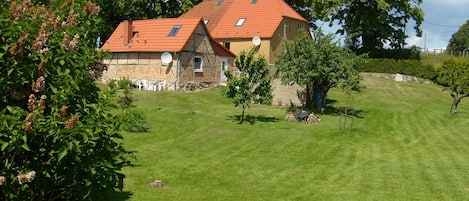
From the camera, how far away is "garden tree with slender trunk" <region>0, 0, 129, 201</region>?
534 centimetres

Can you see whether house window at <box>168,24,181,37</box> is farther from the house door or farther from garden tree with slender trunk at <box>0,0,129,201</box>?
garden tree with slender trunk at <box>0,0,129,201</box>

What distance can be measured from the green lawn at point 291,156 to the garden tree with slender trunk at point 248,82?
1287mm

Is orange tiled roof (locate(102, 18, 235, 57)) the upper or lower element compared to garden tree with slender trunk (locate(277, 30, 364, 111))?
upper

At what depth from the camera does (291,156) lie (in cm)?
1717

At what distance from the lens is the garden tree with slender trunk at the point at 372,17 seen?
161ft

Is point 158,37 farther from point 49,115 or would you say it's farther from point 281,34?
point 49,115

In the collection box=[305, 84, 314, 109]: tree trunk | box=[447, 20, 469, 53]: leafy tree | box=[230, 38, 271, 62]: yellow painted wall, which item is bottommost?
box=[305, 84, 314, 109]: tree trunk

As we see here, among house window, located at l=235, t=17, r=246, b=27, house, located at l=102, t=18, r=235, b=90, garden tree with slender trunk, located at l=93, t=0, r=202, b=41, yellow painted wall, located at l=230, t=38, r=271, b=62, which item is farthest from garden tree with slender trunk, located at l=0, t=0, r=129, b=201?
garden tree with slender trunk, located at l=93, t=0, r=202, b=41

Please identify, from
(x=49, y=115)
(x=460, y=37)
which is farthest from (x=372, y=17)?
(x=460, y=37)

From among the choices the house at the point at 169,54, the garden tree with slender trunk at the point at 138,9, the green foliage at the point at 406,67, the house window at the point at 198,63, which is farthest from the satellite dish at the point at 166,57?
the green foliage at the point at 406,67

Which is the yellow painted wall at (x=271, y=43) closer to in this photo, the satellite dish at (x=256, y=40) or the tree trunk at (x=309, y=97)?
the satellite dish at (x=256, y=40)

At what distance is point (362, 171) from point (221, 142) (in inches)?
238

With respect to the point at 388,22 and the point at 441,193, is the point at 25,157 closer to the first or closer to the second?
the point at 441,193

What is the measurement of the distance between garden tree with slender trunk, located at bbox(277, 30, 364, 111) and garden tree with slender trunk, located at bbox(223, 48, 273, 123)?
4.25m
